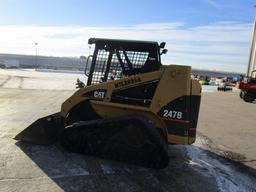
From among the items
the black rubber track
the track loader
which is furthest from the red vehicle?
the black rubber track

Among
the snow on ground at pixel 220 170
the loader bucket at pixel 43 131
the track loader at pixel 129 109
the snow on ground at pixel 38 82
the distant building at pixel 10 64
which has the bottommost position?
the distant building at pixel 10 64

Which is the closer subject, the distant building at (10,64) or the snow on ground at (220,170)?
the snow on ground at (220,170)

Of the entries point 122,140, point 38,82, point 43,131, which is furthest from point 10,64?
point 122,140

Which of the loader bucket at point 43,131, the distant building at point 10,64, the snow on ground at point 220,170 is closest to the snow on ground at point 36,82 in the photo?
the loader bucket at point 43,131

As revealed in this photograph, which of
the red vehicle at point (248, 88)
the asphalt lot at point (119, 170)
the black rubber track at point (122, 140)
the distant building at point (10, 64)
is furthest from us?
the distant building at point (10, 64)

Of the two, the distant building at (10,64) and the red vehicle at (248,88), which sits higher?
the red vehicle at (248,88)

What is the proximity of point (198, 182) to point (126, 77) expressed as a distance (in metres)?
2.28

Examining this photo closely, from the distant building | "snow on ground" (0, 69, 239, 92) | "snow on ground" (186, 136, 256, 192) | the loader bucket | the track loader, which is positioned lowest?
the distant building

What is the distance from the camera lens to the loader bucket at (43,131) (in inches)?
288

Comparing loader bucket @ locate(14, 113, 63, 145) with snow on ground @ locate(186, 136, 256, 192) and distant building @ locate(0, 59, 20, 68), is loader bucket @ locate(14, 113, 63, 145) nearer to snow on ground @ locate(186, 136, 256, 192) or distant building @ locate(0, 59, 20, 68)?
snow on ground @ locate(186, 136, 256, 192)

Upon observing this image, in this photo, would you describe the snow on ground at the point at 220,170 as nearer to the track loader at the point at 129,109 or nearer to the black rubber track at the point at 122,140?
the track loader at the point at 129,109

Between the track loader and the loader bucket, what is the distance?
0.8 inches

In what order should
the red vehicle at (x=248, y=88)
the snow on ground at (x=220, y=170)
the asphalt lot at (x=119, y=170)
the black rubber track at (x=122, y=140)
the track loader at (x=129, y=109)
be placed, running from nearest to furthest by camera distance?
the asphalt lot at (x=119, y=170), the snow on ground at (x=220, y=170), the black rubber track at (x=122, y=140), the track loader at (x=129, y=109), the red vehicle at (x=248, y=88)

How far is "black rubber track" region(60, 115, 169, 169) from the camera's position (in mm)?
6266
